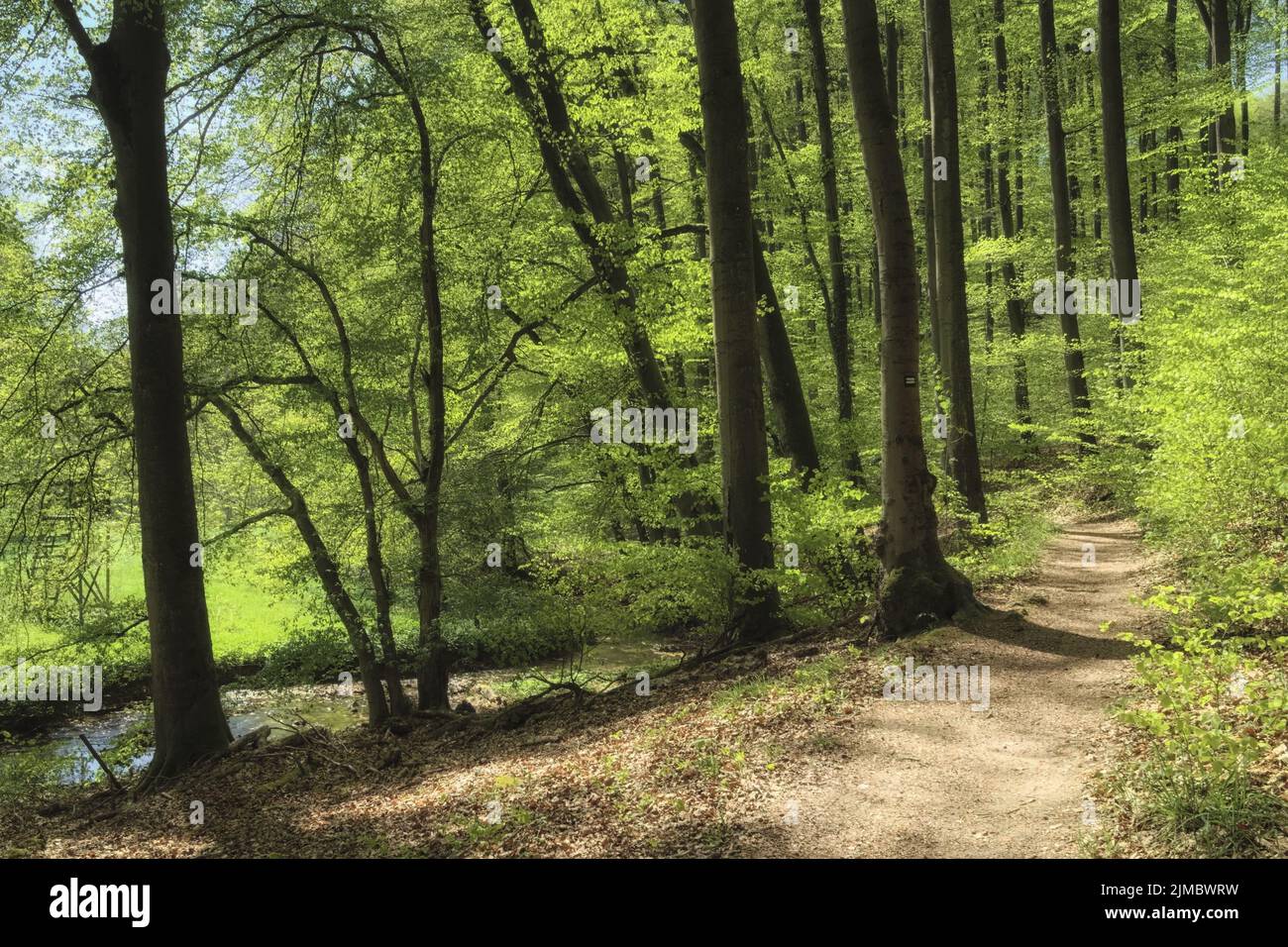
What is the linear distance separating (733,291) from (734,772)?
523 centimetres

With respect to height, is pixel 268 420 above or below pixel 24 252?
below

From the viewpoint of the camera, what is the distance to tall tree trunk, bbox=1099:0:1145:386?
15383 mm

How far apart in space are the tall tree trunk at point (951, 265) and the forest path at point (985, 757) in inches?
184

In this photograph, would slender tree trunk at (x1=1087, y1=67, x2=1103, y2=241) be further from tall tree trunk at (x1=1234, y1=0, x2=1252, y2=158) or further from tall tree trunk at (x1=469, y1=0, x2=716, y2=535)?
tall tree trunk at (x1=469, y1=0, x2=716, y2=535)

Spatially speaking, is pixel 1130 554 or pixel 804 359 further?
pixel 804 359

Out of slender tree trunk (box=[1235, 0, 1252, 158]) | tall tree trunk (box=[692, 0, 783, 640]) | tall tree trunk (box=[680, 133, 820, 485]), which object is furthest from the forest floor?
slender tree trunk (box=[1235, 0, 1252, 158])

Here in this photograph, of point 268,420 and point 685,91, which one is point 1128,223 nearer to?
point 685,91

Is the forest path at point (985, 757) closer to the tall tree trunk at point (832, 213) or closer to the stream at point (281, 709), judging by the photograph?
the stream at point (281, 709)

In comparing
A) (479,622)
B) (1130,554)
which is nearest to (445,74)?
(479,622)

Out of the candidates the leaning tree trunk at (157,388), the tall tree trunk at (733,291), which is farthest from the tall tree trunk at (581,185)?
the leaning tree trunk at (157,388)

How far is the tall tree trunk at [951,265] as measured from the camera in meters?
12.5
